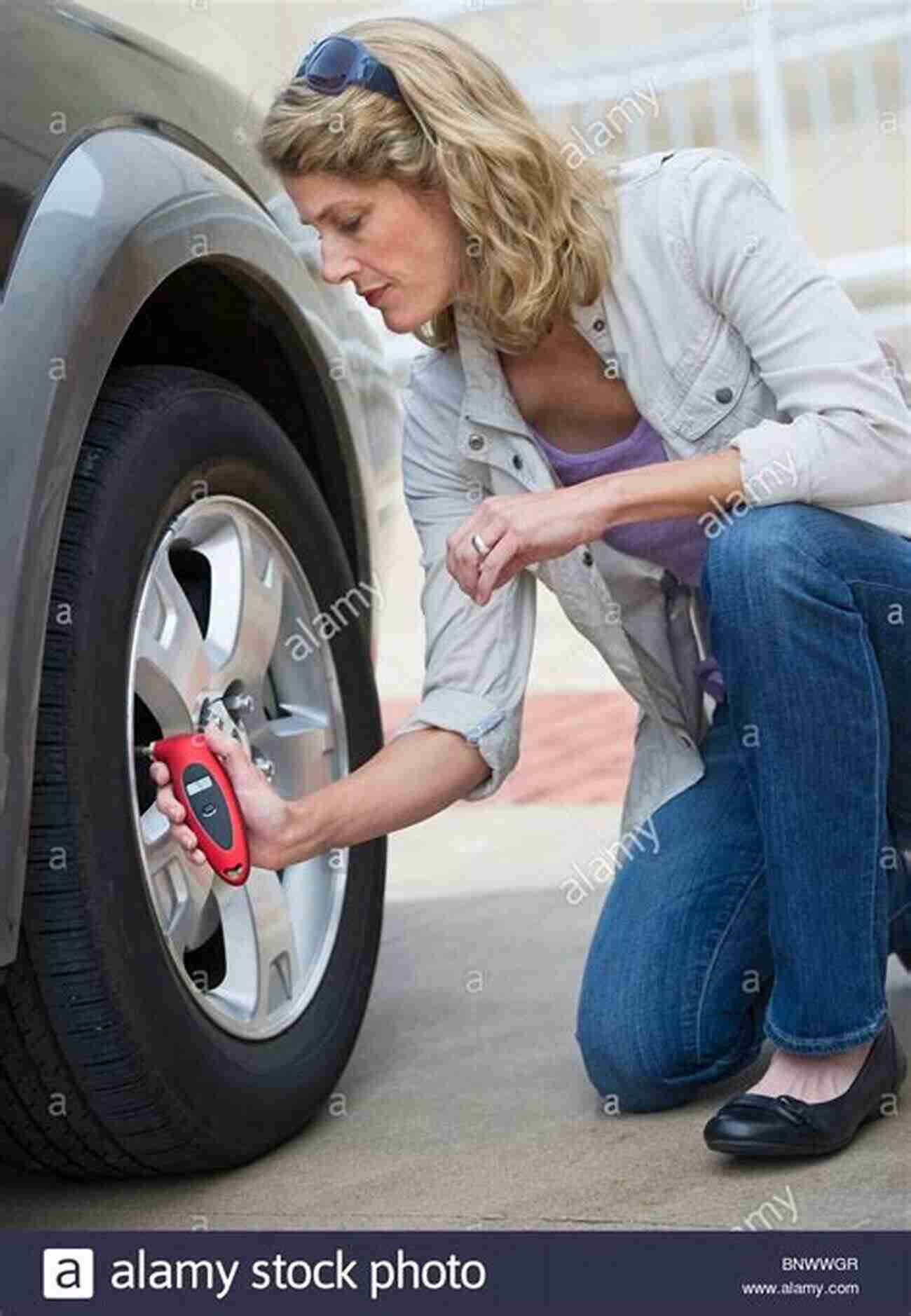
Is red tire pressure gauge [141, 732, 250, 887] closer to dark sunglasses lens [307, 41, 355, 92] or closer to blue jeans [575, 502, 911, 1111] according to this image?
blue jeans [575, 502, 911, 1111]

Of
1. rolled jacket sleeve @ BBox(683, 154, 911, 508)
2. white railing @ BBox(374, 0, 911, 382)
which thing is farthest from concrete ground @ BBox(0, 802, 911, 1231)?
white railing @ BBox(374, 0, 911, 382)

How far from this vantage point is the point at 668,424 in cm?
209

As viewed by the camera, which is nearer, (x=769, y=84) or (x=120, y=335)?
(x=120, y=335)

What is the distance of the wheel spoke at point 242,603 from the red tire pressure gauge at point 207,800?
17 centimetres

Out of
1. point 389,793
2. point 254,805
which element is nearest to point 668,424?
point 389,793

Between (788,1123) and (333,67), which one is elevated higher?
(333,67)

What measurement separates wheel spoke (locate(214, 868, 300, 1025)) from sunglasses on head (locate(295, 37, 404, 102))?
73 centimetres

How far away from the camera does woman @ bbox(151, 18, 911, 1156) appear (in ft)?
6.32

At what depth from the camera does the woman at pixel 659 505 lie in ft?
6.32

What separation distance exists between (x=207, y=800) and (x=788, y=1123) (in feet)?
1.92

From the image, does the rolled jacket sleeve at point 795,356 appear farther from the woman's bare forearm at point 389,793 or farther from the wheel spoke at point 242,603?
the wheel spoke at point 242,603

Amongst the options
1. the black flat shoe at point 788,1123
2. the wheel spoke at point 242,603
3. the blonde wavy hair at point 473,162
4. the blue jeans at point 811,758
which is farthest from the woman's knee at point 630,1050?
the blonde wavy hair at point 473,162

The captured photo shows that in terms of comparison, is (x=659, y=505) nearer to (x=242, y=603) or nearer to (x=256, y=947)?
(x=242, y=603)
